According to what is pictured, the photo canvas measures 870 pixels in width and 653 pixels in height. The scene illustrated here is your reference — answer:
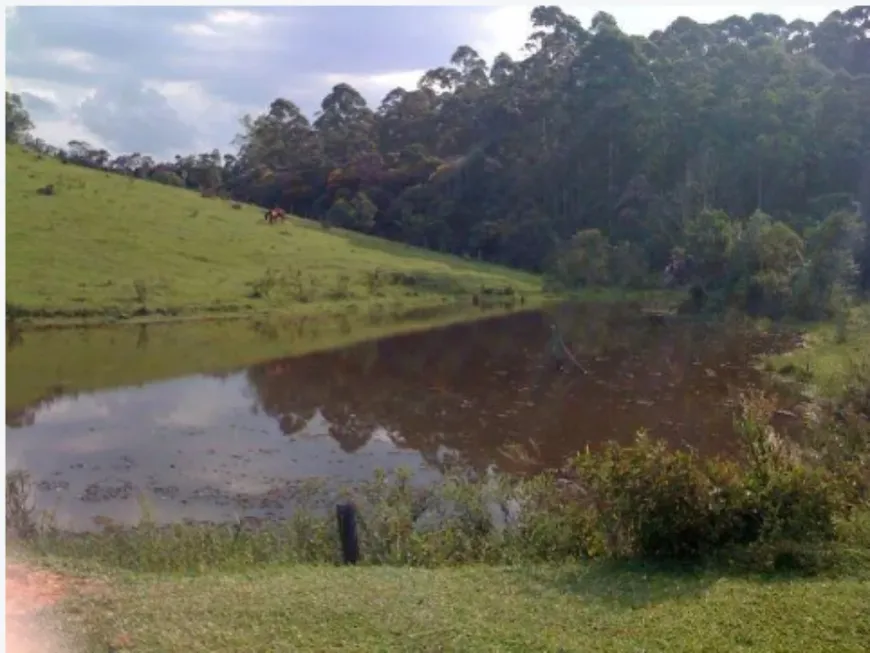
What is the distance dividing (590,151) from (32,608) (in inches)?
1544

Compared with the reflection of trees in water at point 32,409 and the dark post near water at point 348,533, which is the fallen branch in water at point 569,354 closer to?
the reflection of trees in water at point 32,409

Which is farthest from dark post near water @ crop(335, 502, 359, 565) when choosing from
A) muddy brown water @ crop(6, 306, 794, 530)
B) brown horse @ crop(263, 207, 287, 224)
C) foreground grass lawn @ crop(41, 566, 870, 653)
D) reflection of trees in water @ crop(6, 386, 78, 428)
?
brown horse @ crop(263, 207, 287, 224)

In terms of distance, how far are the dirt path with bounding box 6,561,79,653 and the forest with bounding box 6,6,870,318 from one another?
88.2ft

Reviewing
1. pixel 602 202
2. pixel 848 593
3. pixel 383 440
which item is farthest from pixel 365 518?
pixel 602 202

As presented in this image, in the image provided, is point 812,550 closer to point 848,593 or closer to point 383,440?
point 848,593

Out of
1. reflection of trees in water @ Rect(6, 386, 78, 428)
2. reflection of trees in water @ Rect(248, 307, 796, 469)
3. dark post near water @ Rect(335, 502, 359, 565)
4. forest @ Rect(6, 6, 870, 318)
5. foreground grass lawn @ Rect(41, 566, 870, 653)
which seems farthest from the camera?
forest @ Rect(6, 6, 870, 318)

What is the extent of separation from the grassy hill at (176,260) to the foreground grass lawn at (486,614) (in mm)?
14532

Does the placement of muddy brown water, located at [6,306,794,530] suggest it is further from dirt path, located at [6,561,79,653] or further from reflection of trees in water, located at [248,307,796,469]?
dirt path, located at [6,561,79,653]

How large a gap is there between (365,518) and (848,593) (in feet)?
12.1

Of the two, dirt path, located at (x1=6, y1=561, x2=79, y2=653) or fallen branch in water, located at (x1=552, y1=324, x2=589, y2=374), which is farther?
fallen branch in water, located at (x1=552, y1=324, x2=589, y2=374)

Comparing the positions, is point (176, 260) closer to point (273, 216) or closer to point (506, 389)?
point (273, 216)

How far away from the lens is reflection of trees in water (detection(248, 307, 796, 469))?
43.9 ft

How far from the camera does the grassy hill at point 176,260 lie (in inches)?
838

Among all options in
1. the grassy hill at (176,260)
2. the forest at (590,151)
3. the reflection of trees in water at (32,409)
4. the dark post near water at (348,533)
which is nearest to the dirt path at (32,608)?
the dark post near water at (348,533)
